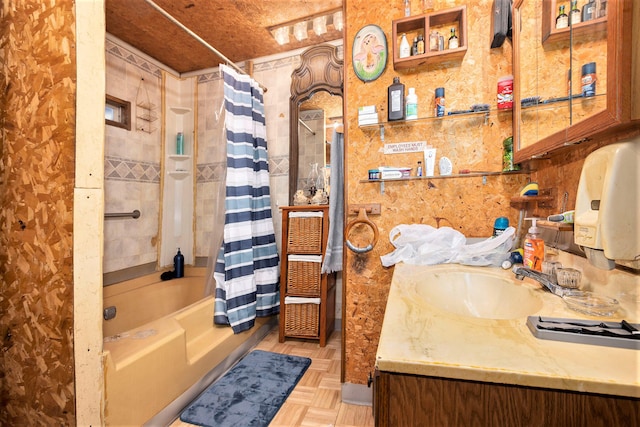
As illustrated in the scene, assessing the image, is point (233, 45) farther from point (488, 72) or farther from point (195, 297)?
point (195, 297)

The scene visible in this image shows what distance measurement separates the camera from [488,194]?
149 centimetres

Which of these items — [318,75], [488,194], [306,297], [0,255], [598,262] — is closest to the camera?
[598,262]

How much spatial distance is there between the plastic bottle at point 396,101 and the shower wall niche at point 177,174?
219 cm

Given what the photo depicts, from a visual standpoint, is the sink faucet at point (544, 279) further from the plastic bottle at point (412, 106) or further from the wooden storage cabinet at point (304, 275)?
the wooden storage cabinet at point (304, 275)

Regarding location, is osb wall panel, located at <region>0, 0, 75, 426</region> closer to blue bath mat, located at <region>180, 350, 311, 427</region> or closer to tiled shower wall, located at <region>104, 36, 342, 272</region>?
blue bath mat, located at <region>180, 350, 311, 427</region>

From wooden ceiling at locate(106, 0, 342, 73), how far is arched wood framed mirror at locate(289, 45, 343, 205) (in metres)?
0.13

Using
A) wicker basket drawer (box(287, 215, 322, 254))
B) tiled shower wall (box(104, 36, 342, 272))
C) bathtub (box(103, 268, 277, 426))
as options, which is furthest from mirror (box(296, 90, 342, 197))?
bathtub (box(103, 268, 277, 426))

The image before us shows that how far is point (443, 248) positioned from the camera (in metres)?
1.35

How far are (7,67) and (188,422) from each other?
6.37 ft

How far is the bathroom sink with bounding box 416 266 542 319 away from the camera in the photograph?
3.12 feet

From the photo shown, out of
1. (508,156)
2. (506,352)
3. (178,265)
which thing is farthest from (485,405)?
(178,265)

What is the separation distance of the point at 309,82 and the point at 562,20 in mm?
2008

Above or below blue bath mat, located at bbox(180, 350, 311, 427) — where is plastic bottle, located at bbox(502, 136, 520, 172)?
above

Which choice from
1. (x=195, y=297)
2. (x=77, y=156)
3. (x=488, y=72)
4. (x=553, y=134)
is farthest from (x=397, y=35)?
(x=195, y=297)
